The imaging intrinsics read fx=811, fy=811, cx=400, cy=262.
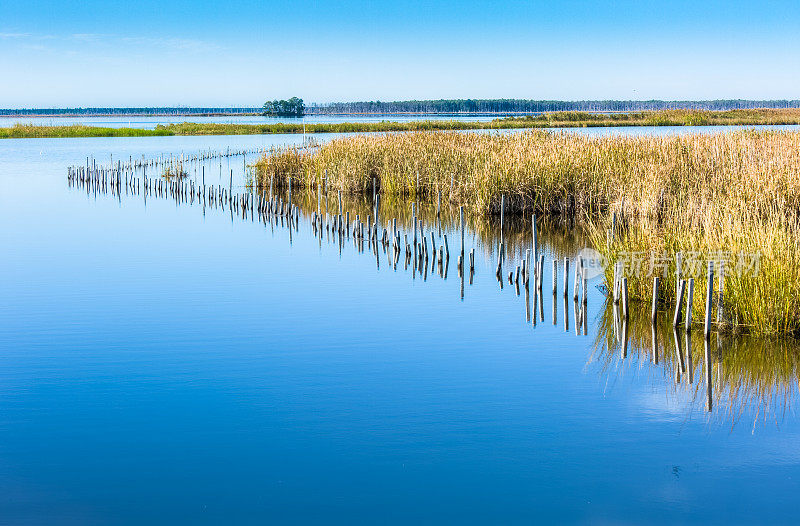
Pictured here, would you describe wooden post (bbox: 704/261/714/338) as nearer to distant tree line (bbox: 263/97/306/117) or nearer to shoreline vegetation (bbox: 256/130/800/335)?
shoreline vegetation (bbox: 256/130/800/335)

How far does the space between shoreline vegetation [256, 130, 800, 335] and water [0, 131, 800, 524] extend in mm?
768

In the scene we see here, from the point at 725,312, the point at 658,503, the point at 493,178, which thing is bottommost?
the point at 658,503

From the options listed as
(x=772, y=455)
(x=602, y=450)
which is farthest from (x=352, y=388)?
(x=772, y=455)

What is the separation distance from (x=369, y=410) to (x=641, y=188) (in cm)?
1246

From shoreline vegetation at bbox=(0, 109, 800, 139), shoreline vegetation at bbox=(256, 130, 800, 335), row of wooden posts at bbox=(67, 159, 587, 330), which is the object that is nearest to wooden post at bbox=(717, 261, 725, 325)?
shoreline vegetation at bbox=(256, 130, 800, 335)

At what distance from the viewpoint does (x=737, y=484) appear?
673 cm

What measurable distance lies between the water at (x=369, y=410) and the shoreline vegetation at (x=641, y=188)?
0.77 meters

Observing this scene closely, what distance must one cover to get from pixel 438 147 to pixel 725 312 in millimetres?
17711

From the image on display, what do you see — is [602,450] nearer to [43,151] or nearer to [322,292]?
[322,292]

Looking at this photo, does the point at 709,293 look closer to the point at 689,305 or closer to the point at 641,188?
the point at 689,305

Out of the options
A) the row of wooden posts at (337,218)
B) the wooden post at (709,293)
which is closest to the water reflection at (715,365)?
the wooden post at (709,293)

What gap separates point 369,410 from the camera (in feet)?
27.9

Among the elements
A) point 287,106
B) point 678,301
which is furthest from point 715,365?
point 287,106

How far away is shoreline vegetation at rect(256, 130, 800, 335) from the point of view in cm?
1039
